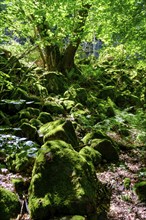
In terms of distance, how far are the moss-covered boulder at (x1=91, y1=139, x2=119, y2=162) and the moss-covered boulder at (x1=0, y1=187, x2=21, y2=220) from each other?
12.4 ft

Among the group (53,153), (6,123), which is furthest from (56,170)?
(6,123)

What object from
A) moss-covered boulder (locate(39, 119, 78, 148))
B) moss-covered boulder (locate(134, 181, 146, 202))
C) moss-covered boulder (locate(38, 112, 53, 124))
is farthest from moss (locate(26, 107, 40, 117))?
moss-covered boulder (locate(134, 181, 146, 202))

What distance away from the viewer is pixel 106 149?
27.5ft

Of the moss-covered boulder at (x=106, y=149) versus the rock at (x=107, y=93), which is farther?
the rock at (x=107, y=93)

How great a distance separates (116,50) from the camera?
16297 mm

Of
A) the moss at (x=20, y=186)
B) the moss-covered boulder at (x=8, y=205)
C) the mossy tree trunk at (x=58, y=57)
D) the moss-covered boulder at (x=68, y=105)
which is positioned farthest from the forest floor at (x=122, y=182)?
the mossy tree trunk at (x=58, y=57)

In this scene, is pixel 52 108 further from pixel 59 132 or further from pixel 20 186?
pixel 20 186

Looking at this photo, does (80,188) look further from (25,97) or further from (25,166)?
(25,97)

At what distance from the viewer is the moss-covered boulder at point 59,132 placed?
7311mm

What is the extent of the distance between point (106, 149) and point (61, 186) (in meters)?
3.69

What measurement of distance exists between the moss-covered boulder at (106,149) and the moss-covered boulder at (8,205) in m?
3.78

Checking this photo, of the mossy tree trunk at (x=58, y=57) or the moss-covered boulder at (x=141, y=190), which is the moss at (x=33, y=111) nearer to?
the moss-covered boulder at (x=141, y=190)

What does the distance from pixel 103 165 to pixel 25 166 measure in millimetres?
2597

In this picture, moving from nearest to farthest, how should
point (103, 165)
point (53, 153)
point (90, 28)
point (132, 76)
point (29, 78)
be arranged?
point (53, 153)
point (103, 165)
point (90, 28)
point (29, 78)
point (132, 76)
